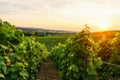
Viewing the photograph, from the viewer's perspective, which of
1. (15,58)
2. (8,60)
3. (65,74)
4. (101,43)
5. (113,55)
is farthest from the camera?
(101,43)

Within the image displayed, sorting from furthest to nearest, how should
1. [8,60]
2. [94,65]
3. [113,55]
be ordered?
[113,55], [94,65], [8,60]

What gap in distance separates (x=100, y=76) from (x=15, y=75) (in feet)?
31.6

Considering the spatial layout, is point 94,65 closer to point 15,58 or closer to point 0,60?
point 15,58

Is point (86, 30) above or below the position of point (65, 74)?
above

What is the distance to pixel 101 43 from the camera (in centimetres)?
1900

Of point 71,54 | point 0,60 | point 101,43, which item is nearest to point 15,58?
point 0,60

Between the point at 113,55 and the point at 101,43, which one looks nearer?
the point at 113,55

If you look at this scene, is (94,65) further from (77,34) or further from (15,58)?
(15,58)

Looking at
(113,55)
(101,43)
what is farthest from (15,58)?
(101,43)

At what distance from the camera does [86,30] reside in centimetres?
1326

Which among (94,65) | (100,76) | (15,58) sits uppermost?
(15,58)

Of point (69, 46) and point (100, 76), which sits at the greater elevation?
point (69, 46)

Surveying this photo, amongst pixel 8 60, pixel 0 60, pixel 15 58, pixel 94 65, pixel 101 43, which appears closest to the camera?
pixel 0 60

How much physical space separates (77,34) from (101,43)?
5.93m
